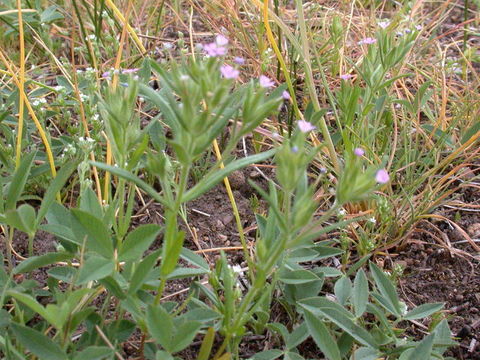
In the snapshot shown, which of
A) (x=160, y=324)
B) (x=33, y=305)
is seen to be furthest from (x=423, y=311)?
(x=33, y=305)

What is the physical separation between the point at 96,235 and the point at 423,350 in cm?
65

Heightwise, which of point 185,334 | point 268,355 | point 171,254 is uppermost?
point 171,254

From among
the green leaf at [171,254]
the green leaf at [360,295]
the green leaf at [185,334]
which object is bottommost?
the green leaf at [360,295]

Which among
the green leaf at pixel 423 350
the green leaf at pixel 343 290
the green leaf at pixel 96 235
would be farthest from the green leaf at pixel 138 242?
the green leaf at pixel 423 350

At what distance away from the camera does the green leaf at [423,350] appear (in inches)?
45.0

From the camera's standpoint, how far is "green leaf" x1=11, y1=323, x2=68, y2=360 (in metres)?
1.06

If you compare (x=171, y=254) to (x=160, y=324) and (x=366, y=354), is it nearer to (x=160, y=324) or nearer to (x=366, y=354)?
(x=160, y=324)

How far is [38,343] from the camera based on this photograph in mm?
1071

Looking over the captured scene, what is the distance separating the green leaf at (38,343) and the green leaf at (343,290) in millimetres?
571

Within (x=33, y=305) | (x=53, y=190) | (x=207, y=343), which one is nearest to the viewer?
(x=33, y=305)

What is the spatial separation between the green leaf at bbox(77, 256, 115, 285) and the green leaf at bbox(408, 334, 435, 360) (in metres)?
0.59

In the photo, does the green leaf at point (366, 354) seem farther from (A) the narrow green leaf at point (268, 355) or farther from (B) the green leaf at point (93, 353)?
(B) the green leaf at point (93, 353)

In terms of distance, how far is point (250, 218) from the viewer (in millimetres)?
1688

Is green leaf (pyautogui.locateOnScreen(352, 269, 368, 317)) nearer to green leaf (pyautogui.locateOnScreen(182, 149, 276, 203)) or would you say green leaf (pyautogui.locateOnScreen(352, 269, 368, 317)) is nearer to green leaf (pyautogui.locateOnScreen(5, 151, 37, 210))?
green leaf (pyautogui.locateOnScreen(182, 149, 276, 203))
